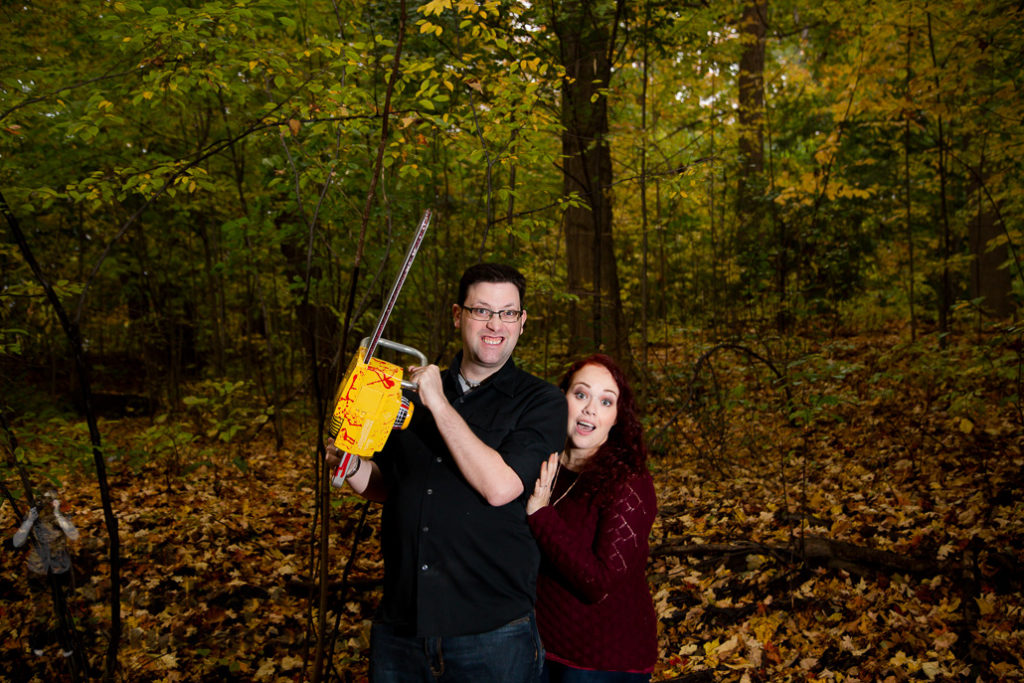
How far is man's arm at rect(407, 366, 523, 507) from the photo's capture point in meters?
1.74

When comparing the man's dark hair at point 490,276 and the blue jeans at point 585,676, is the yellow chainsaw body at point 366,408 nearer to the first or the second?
the man's dark hair at point 490,276

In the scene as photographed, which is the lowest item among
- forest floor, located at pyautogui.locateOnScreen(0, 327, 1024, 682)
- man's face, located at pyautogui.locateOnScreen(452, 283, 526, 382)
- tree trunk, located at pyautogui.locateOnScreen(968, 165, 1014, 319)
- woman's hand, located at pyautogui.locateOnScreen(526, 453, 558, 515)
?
forest floor, located at pyautogui.locateOnScreen(0, 327, 1024, 682)

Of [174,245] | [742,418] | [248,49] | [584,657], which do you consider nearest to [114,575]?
[584,657]

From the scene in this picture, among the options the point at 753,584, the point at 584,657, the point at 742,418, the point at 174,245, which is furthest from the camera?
the point at 174,245

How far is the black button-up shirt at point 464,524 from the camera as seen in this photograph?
192 cm

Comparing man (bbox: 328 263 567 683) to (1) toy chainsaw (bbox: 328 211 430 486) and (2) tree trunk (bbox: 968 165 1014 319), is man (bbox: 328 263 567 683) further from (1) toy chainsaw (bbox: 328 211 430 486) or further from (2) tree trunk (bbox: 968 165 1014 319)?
(2) tree trunk (bbox: 968 165 1014 319)

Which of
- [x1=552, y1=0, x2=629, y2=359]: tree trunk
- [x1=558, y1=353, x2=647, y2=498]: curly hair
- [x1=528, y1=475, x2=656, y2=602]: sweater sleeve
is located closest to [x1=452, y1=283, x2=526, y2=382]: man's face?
[x1=558, y1=353, x2=647, y2=498]: curly hair

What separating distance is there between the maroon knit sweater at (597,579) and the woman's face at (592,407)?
0.17 metres

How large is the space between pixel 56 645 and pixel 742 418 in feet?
26.3

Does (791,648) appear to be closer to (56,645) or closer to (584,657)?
(584,657)

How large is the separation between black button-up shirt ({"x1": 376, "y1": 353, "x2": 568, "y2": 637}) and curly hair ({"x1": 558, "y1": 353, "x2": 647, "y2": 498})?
32cm

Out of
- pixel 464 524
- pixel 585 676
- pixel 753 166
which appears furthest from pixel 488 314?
pixel 753 166

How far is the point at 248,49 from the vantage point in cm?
434

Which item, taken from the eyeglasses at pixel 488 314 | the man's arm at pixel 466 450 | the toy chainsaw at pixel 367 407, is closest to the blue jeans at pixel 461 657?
the man's arm at pixel 466 450
